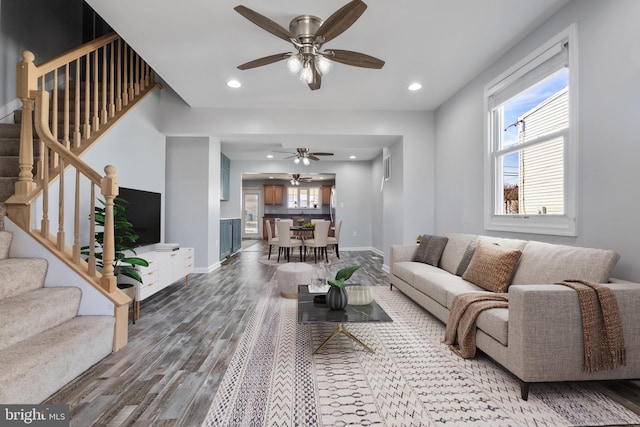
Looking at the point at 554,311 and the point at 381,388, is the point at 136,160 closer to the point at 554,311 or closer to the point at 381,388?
the point at 381,388

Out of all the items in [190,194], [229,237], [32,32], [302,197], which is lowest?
[229,237]

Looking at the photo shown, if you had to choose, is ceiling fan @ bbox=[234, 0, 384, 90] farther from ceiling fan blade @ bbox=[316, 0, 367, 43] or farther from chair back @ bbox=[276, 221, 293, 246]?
chair back @ bbox=[276, 221, 293, 246]

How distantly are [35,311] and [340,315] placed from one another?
2047 mm

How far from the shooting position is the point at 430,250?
3908mm

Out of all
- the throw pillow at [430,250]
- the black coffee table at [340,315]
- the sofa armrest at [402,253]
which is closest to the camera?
the black coffee table at [340,315]

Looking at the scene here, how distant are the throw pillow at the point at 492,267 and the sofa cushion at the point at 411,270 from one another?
1.63ft

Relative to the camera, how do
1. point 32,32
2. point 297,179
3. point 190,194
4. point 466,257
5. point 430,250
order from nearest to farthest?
point 466,257 → point 32,32 → point 430,250 → point 190,194 → point 297,179

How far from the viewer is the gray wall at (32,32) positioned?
330 centimetres

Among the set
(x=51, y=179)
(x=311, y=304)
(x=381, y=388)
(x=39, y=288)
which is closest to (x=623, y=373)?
(x=381, y=388)

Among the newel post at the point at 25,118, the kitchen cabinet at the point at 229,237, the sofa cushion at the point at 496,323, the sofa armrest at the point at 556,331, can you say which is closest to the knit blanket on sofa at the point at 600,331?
the sofa armrest at the point at 556,331

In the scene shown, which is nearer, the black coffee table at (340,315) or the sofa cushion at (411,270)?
the black coffee table at (340,315)

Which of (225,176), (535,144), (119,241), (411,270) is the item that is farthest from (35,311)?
(225,176)

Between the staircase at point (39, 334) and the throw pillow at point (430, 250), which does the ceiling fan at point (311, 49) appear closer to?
the throw pillow at point (430, 250)

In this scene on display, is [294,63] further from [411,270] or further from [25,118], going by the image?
[411,270]
